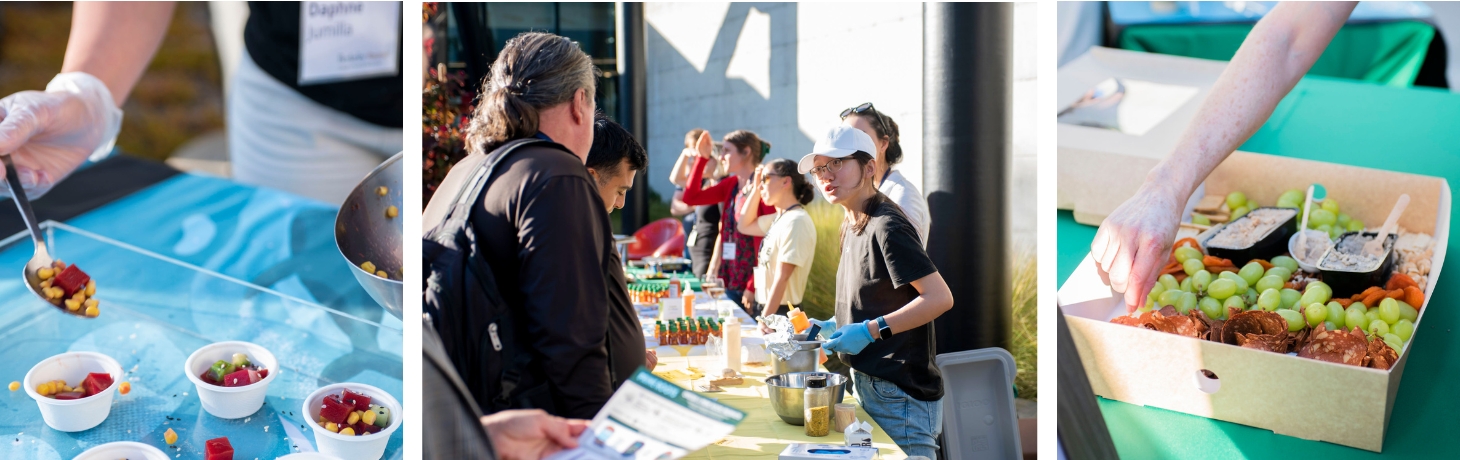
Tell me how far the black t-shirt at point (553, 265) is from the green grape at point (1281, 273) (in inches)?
68.4

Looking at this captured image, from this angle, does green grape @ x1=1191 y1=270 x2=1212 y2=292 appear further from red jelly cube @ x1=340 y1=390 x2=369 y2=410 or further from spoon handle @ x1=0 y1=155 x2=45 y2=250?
spoon handle @ x1=0 y1=155 x2=45 y2=250

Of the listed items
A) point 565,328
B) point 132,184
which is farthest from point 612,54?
point 565,328

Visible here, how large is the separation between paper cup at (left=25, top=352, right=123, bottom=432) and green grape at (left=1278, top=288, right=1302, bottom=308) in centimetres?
289

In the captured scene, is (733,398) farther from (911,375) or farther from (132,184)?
(132,184)

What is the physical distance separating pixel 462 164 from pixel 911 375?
1316 mm

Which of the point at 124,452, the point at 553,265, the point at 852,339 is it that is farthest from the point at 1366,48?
the point at 124,452

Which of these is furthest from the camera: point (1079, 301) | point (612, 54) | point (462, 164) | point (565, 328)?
point (612, 54)

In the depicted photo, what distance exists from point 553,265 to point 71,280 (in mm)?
1460

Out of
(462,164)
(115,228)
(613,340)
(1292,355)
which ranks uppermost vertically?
(462,164)

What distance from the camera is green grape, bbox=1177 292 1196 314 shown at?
220cm

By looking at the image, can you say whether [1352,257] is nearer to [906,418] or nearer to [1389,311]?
[1389,311]

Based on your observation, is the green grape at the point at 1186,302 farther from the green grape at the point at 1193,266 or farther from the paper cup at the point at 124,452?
the paper cup at the point at 124,452

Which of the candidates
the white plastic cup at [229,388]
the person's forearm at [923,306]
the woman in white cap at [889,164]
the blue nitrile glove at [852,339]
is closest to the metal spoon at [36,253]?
the white plastic cup at [229,388]

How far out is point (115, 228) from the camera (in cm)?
208
